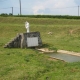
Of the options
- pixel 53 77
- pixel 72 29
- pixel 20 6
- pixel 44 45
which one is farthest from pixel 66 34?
pixel 20 6

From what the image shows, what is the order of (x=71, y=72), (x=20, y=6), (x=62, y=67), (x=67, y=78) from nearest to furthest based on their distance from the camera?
1. (x=67, y=78)
2. (x=71, y=72)
3. (x=62, y=67)
4. (x=20, y=6)

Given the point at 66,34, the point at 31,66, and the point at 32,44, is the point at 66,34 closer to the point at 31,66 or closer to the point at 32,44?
the point at 32,44

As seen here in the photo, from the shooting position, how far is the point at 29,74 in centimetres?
889

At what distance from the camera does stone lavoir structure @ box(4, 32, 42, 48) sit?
1658 cm

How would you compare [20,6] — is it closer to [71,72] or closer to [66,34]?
[66,34]

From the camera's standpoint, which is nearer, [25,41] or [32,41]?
[25,41]

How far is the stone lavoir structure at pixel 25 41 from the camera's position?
16578 mm

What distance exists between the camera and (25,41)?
1666cm

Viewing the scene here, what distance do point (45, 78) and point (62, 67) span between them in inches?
64.6

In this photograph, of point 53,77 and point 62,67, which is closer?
point 53,77

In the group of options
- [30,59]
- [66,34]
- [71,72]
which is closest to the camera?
[71,72]

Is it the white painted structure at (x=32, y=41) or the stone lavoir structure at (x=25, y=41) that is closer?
the stone lavoir structure at (x=25, y=41)

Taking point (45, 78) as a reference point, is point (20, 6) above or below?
above

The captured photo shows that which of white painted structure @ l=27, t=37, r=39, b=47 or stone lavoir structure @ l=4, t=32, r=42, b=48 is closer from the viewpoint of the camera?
stone lavoir structure @ l=4, t=32, r=42, b=48
